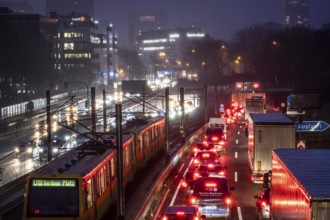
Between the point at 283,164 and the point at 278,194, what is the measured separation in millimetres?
1818

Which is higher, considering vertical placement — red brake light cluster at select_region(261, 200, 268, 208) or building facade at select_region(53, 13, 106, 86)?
building facade at select_region(53, 13, 106, 86)

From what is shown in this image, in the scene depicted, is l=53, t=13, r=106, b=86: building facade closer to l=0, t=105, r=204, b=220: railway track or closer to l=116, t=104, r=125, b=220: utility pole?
l=0, t=105, r=204, b=220: railway track

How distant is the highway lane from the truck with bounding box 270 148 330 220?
6641 mm

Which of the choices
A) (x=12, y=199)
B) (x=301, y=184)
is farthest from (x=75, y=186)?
(x=12, y=199)

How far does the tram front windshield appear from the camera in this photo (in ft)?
55.8

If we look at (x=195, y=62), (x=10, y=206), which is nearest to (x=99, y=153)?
(x=10, y=206)

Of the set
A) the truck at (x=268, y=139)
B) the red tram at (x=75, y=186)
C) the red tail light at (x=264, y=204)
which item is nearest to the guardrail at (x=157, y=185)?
the red tram at (x=75, y=186)

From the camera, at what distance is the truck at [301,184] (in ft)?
29.4

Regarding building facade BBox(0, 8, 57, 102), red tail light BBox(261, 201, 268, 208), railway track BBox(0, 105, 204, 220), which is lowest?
railway track BBox(0, 105, 204, 220)

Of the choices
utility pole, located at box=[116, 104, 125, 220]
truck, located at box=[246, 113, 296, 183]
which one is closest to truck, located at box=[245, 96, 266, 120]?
truck, located at box=[246, 113, 296, 183]

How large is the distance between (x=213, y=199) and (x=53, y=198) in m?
6.27

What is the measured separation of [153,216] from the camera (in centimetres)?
2211

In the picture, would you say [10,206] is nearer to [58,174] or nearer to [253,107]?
[58,174]

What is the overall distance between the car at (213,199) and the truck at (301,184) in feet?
11.1
